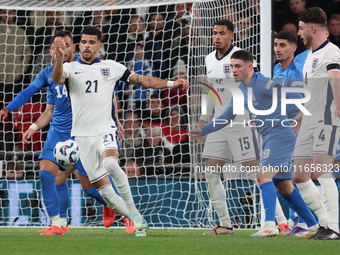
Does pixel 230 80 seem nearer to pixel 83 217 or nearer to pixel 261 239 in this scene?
pixel 261 239

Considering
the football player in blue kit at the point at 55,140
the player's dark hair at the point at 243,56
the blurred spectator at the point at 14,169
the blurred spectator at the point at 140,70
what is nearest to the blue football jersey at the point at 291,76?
the player's dark hair at the point at 243,56

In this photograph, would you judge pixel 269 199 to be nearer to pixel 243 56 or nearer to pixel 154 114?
pixel 243 56

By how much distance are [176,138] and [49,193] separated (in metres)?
3.00

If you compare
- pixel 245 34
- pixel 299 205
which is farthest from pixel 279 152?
pixel 245 34

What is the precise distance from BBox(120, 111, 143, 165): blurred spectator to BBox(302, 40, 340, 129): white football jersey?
136 inches

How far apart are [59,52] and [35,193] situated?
10.3 ft

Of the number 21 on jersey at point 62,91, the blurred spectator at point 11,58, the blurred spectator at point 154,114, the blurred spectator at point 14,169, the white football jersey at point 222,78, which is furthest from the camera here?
the blurred spectator at point 11,58

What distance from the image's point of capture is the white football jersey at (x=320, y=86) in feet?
15.0

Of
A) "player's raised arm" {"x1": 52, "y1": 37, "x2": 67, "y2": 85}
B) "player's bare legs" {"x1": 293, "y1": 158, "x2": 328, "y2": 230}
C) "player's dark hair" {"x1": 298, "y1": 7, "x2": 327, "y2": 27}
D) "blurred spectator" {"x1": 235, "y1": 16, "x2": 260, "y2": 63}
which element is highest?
"blurred spectator" {"x1": 235, "y1": 16, "x2": 260, "y2": 63}

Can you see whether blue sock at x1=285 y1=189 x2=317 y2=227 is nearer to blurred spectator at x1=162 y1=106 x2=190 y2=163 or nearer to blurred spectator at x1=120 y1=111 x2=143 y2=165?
blurred spectator at x1=162 y1=106 x2=190 y2=163

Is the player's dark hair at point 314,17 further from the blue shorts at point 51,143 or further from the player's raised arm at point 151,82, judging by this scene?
the blue shorts at point 51,143

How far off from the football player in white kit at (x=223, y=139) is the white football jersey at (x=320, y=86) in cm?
64

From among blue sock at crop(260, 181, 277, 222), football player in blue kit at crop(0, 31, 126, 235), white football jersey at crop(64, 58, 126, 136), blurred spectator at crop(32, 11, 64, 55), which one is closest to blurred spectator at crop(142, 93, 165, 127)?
blurred spectator at crop(32, 11, 64, 55)

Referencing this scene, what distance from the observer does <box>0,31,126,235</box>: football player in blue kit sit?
536 cm
